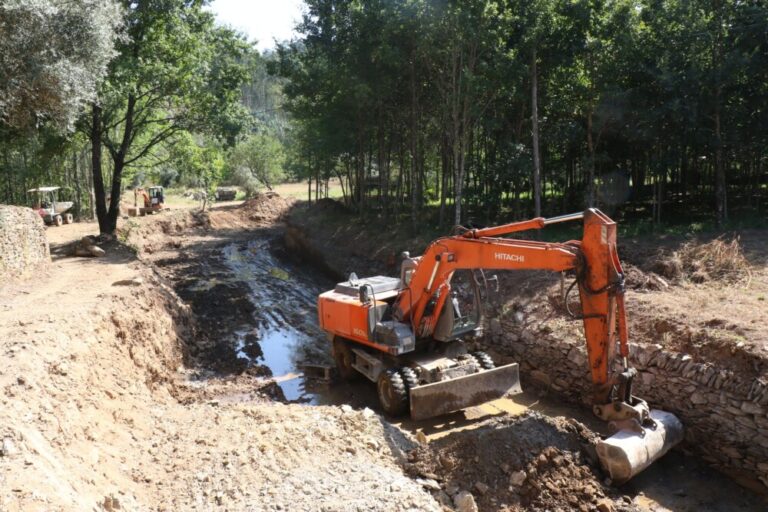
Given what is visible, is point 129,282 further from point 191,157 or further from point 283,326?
point 191,157

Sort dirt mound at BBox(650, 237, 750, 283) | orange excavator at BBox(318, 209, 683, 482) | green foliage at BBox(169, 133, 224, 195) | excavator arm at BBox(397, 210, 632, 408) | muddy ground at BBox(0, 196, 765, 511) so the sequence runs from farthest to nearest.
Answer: green foliage at BBox(169, 133, 224, 195) < dirt mound at BBox(650, 237, 750, 283) < orange excavator at BBox(318, 209, 683, 482) < excavator arm at BBox(397, 210, 632, 408) < muddy ground at BBox(0, 196, 765, 511)

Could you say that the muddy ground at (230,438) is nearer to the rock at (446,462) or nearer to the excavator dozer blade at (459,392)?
the rock at (446,462)

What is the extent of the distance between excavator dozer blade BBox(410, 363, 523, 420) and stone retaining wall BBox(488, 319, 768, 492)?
2.13 metres

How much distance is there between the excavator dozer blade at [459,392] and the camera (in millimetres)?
9906

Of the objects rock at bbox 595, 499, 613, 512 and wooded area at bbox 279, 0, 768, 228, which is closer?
rock at bbox 595, 499, 613, 512

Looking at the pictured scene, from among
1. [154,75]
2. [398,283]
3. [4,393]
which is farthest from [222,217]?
[4,393]

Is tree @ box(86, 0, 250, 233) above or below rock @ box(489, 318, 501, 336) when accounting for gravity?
above

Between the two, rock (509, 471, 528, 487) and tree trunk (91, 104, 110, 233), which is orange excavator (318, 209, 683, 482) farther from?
tree trunk (91, 104, 110, 233)

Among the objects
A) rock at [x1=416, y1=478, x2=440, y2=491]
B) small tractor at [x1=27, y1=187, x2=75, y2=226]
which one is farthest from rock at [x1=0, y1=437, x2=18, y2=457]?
small tractor at [x1=27, y1=187, x2=75, y2=226]

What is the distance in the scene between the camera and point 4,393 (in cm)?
695

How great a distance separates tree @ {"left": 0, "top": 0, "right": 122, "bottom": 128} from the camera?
13.6 metres

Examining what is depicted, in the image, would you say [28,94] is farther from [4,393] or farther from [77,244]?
[4,393]

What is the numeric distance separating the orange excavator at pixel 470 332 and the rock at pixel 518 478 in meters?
1.14

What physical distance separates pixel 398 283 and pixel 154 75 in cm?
1260
